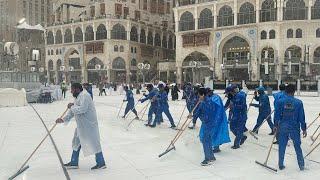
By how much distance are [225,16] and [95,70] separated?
86.6ft

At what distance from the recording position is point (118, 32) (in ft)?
233

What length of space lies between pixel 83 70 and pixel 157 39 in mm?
15285

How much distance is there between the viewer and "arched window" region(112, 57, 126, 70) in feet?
232

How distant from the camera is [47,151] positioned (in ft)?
30.5

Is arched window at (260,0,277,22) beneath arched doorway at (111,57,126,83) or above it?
above

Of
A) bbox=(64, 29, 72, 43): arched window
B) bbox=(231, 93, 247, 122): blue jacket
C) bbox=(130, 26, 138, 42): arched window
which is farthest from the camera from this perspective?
bbox=(64, 29, 72, 43): arched window

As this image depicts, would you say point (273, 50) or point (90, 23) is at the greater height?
point (90, 23)

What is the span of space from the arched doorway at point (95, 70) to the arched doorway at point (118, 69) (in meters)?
1.91

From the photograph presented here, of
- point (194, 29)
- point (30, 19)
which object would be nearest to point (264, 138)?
point (194, 29)

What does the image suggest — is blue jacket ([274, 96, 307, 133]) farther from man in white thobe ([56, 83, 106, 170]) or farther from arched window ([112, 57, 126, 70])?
arched window ([112, 57, 126, 70])

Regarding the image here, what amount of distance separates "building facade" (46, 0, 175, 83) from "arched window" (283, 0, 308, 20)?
28639 millimetres

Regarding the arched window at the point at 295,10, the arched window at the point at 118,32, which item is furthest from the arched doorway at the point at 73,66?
the arched window at the point at 295,10

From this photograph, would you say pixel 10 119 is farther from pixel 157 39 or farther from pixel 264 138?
pixel 157 39

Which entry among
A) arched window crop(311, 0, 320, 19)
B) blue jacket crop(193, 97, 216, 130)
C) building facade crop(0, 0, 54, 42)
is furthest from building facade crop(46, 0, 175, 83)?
blue jacket crop(193, 97, 216, 130)
